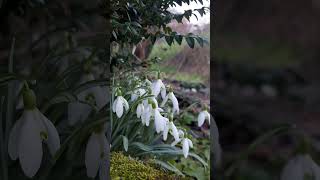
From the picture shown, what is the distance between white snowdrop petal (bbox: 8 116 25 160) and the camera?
135cm

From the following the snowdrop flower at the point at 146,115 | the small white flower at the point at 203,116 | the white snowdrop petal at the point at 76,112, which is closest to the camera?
the white snowdrop petal at the point at 76,112

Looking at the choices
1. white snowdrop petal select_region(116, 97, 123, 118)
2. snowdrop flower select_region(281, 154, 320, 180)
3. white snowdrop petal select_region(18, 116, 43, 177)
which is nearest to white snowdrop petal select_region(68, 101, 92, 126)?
white snowdrop petal select_region(18, 116, 43, 177)

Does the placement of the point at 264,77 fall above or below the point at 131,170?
above

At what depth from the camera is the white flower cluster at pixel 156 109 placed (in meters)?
1.64

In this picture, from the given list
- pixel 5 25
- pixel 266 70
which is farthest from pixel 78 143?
pixel 266 70

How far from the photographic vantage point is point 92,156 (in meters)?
1.47

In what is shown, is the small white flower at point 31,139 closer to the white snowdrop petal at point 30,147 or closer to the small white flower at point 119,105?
the white snowdrop petal at point 30,147

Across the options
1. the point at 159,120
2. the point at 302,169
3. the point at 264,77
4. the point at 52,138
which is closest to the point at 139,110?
the point at 159,120

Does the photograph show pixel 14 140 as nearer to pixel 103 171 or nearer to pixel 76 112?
pixel 76 112

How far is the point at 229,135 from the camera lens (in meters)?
1.46

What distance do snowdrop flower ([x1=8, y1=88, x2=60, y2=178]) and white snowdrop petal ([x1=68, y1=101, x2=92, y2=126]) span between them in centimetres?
7

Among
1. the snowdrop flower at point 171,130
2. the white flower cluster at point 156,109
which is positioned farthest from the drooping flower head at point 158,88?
the snowdrop flower at point 171,130

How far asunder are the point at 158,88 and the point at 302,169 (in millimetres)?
607

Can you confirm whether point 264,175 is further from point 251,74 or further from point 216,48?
point 216,48
